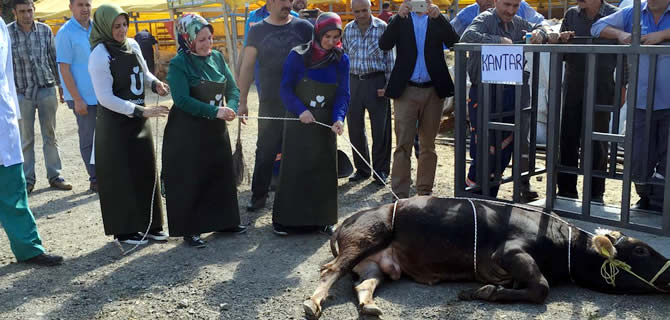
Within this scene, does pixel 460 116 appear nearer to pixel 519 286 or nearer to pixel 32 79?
pixel 519 286

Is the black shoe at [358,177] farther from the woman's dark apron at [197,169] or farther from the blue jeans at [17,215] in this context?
the blue jeans at [17,215]

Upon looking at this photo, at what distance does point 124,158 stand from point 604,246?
3.81 metres

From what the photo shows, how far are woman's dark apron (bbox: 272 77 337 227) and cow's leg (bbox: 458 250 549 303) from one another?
6.00ft

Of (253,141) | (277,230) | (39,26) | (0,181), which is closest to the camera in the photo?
(0,181)

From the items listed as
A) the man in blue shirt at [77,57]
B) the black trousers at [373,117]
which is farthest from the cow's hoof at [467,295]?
the man in blue shirt at [77,57]

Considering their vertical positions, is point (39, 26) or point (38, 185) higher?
point (39, 26)

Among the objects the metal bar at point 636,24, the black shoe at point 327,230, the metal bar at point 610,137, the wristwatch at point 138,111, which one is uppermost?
the metal bar at point 636,24

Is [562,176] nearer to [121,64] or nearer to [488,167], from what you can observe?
[488,167]

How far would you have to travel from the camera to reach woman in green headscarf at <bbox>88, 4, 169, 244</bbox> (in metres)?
5.33

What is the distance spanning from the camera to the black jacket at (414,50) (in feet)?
21.0

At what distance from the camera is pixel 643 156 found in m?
5.06

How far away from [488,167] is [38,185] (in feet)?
19.2

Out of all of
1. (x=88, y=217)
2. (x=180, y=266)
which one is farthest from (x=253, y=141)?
(x=180, y=266)

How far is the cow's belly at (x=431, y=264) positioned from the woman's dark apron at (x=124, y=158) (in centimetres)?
239
